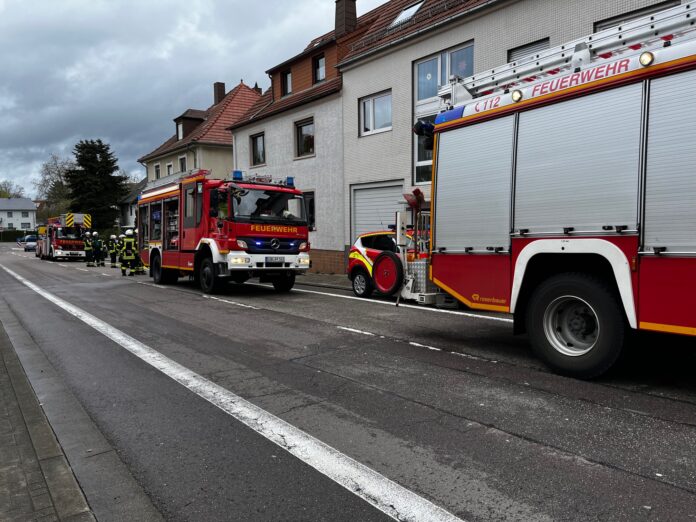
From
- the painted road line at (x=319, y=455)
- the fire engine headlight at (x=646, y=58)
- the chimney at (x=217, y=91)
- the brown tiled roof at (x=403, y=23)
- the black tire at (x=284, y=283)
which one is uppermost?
the chimney at (x=217, y=91)

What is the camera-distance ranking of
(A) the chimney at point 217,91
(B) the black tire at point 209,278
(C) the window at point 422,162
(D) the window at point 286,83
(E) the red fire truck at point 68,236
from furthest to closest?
(A) the chimney at point 217,91 < (E) the red fire truck at point 68,236 < (D) the window at point 286,83 < (C) the window at point 422,162 < (B) the black tire at point 209,278

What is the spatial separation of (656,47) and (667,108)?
61cm

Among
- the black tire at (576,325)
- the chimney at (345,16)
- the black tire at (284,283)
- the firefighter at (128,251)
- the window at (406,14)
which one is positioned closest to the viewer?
the black tire at (576,325)

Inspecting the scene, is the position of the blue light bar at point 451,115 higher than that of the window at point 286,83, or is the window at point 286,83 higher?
the window at point 286,83

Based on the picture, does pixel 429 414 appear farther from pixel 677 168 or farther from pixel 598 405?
pixel 677 168

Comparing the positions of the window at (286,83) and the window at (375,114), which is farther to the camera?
the window at (286,83)

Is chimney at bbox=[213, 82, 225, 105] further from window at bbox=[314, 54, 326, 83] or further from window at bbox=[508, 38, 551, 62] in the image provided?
window at bbox=[508, 38, 551, 62]

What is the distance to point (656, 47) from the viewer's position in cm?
458

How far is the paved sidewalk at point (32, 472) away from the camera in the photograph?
285 cm

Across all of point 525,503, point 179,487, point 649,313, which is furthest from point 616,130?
point 179,487

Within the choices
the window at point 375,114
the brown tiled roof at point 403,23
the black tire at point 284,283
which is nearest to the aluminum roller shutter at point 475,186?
the black tire at point 284,283

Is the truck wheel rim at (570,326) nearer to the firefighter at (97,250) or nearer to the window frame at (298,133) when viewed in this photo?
the window frame at (298,133)

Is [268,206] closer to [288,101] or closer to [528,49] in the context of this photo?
[528,49]

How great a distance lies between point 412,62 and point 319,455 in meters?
15.2
